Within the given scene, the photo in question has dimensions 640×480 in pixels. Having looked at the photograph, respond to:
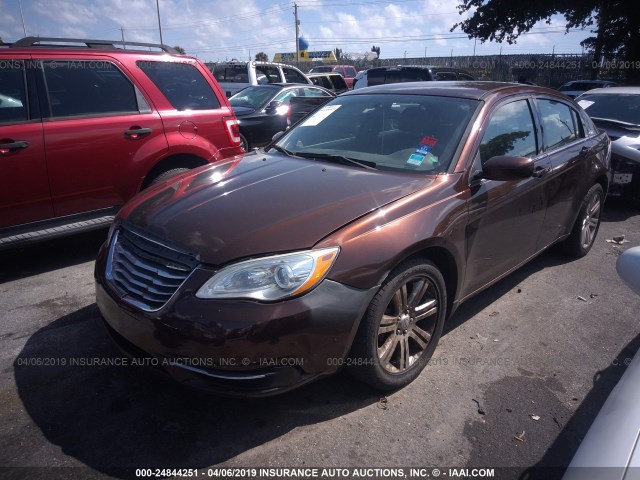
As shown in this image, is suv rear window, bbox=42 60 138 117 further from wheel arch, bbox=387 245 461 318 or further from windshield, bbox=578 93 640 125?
windshield, bbox=578 93 640 125

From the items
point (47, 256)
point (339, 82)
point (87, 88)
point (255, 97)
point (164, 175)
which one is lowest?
point (47, 256)

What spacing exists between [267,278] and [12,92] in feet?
10.6

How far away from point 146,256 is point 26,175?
216 centimetres

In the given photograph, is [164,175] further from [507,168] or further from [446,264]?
[507,168]

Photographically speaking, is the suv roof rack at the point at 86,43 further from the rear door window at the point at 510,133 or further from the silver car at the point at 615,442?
the silver car at the point at 615,442

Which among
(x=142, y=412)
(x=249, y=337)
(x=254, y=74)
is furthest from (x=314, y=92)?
(x=249, y=337)

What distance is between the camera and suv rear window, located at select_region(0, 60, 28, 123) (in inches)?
157

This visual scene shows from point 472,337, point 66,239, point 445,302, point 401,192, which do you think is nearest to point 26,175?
point 66,239

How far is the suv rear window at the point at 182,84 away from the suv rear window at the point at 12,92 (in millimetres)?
1106

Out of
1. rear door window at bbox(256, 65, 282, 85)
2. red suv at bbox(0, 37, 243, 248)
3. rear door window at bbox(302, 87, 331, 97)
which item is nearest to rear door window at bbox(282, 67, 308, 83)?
rear door window at bbox(256, 65, 282, 85)

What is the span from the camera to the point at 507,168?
9.92ft

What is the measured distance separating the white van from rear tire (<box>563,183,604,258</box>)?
9.98m

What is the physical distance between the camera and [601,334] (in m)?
3.62

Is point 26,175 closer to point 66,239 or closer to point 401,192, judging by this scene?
point 66,239
